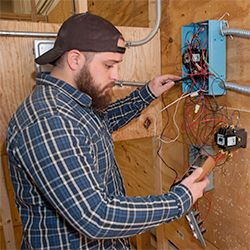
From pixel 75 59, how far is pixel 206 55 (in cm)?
63

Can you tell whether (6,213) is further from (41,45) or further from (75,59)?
(75,59)

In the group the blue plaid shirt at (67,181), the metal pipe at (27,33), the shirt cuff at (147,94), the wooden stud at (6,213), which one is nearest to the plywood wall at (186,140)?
the metal pipe at (27,33)

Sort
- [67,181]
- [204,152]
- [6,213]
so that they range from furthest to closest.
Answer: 1. [6,213]
2. [204,152]
3. [67,181]

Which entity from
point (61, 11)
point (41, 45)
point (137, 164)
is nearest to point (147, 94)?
point (41, 45)

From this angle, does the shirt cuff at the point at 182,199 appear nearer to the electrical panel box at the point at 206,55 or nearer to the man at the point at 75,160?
→ the man at the point at 75,160

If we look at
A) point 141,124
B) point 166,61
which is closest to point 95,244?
point 141,124

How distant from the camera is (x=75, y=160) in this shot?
652 millimetres

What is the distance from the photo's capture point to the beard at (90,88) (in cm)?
83

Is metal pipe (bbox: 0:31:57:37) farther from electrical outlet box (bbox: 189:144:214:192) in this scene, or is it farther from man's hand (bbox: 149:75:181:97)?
electrical outlet box (bbox: 189:144:214:192)

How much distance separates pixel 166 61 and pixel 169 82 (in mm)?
337

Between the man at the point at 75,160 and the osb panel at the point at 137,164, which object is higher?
the man at the point at 75,160

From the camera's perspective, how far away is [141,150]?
1.99 meters

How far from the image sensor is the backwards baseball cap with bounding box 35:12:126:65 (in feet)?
2.66

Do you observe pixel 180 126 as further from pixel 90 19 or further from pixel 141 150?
pixel 90 19
